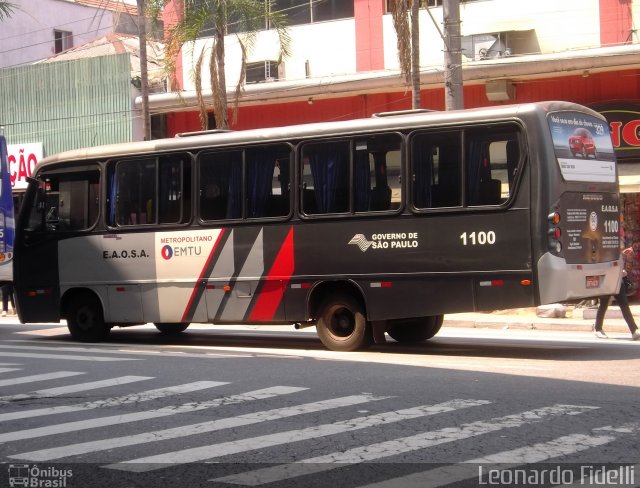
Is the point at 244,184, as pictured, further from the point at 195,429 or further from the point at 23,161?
the point at 23,161

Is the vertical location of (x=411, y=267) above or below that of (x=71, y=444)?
above

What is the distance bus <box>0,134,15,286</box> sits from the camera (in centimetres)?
2081

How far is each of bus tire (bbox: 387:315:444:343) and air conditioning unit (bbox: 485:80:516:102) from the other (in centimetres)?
978

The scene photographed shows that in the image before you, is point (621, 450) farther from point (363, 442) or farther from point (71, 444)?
point (71, 444)

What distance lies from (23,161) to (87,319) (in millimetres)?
17655

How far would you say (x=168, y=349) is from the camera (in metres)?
16.3

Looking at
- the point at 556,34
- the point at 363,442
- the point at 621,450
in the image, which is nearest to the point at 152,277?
the point at 363,442

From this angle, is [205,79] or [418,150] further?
[205,79]

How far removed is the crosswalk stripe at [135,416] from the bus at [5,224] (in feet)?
36.3

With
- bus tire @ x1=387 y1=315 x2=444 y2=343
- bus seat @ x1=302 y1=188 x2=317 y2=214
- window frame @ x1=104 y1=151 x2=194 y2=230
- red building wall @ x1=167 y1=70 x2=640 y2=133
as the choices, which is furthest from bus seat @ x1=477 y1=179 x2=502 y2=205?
red building wall @ x1=167 y1=70 x2=640 y2=133

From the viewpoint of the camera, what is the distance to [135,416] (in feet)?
32.3

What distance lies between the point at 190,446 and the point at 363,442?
4.50 ft

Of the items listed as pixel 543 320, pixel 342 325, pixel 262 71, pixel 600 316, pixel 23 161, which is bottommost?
pixel 543 320

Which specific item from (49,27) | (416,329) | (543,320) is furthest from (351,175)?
(49,27)
